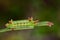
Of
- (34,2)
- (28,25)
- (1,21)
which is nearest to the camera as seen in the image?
(28,25)

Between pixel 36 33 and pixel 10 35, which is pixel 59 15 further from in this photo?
pixel 10 35

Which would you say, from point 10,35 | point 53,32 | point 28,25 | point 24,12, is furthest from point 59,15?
point 28,25

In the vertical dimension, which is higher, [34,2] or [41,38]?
[34,2]

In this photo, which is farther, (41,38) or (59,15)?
(59,15)

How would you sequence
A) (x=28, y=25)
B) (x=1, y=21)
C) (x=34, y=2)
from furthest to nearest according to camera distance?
(x=34, y=2) < (x=1, y=21) < (x=28, y=25)

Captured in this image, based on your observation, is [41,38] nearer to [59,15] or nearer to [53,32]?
[53,32]

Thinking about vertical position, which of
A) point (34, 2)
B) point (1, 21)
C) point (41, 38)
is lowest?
point (41, 38)
